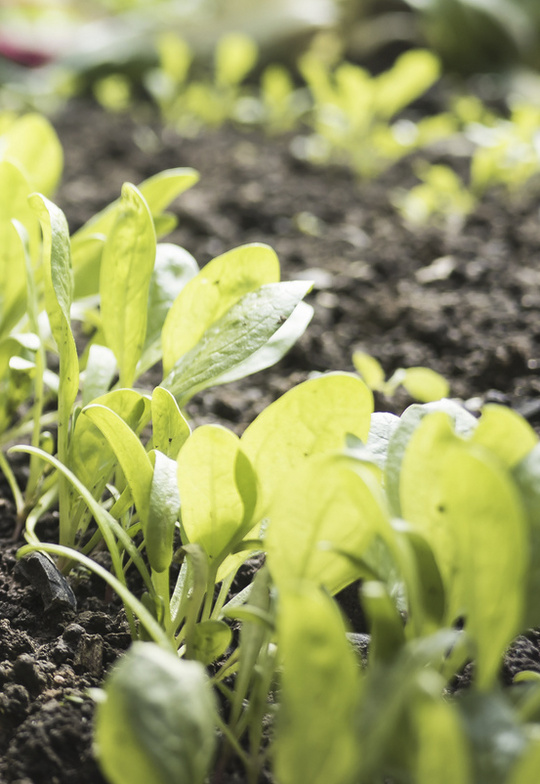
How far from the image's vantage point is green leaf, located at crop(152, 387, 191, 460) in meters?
0.66

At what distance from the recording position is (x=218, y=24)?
4.11 metres

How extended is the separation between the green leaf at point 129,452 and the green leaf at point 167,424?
0.05 m

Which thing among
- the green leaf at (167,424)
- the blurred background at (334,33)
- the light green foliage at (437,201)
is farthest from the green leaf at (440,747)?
the blurred background at (334,33)

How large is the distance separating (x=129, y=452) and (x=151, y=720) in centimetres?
24

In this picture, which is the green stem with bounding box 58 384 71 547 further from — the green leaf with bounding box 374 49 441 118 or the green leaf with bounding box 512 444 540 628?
the green leaf with bounding box 374 49 441 118

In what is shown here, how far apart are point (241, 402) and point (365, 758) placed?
765 millimetres

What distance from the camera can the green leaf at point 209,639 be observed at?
0.58 metres

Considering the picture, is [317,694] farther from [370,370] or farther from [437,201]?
[437,201]

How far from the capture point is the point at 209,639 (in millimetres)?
596

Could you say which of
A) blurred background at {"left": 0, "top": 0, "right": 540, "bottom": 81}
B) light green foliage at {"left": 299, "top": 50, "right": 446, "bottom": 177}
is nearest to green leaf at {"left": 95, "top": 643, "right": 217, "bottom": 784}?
light green foliage at {"left": 299, "top": 50, "right": 446, "bottom": 177}

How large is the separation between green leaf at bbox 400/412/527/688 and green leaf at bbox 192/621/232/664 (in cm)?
17

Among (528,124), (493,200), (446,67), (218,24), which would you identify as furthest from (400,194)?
(218,24)

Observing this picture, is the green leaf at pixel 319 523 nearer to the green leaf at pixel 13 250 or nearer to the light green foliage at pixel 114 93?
the green leaf at pixel 13 250

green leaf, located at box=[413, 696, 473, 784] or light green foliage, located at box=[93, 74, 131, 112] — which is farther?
light green foliage, located at box=[93, 74, 131, 112]
